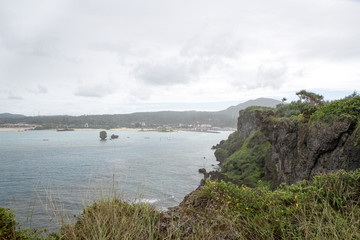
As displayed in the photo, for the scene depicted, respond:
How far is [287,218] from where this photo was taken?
3.81m

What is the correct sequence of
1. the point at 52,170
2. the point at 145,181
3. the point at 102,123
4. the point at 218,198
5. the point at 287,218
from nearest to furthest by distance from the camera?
the point at 287,218, the point at 218,198, the point at 145,181, the point at 52,170, the point at 102,123

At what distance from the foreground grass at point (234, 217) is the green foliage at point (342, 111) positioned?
746cm

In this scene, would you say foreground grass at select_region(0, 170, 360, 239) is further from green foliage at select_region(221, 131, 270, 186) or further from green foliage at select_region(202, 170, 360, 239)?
green foliage at select_region(221, 131, 270, 186)

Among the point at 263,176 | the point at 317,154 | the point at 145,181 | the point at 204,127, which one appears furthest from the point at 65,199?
the point at 204,127

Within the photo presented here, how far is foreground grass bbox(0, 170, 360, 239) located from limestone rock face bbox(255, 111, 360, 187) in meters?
3.51

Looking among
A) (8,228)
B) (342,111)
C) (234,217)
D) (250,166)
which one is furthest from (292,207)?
(250,166)

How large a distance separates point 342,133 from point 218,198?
29.7 feet

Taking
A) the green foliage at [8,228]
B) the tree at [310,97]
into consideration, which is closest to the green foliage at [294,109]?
the tree at [310,97]

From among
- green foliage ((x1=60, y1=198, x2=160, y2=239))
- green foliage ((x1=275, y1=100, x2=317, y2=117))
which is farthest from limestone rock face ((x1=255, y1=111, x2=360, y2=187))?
green foliage ((x1=60, y1=198, x2=160, y2=239))

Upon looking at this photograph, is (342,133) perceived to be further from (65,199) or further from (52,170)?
(52,170)

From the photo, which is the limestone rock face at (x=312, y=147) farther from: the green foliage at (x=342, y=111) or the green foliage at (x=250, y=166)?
the green foliage at (x=250, y=166)

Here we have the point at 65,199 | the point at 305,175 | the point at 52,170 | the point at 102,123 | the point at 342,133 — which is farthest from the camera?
the point at 102,123

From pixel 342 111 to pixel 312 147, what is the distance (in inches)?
95.6

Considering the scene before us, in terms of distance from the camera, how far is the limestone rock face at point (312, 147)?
31.4 ft
